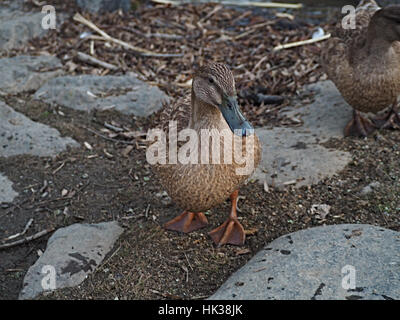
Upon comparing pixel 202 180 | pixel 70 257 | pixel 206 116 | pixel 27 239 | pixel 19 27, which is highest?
pixel 206 116

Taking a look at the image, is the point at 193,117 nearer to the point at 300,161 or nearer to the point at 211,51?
the point at 300,161

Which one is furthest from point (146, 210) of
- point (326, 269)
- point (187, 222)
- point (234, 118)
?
point (326, 269)

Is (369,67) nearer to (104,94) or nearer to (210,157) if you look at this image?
(210,157)

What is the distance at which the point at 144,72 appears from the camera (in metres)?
6.11

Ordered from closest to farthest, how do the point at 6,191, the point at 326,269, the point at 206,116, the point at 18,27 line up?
the point at 326,269, the point at 206,116, the point at 6,191, the point at 18,27

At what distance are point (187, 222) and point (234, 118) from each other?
1.06 meters

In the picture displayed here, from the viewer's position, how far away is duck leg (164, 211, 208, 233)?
12.3 ft

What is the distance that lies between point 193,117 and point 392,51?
204 centimetres

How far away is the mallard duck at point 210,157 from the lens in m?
3.02

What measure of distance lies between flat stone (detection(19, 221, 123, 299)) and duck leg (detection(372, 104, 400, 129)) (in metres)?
2.52

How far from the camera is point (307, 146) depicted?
14.9 ft

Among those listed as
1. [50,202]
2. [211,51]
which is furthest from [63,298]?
[211,51]

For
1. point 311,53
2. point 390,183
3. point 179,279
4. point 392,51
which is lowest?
point 179,279

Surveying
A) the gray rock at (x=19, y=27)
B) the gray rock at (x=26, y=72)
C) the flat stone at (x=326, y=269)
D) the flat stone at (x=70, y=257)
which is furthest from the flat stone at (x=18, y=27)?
the flat stone at (x=326, y=269)
